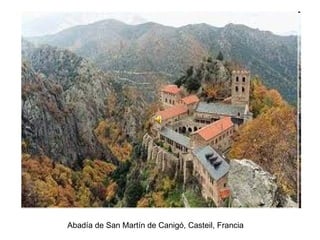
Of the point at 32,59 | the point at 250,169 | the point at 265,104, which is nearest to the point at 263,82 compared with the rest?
the point at 265,104

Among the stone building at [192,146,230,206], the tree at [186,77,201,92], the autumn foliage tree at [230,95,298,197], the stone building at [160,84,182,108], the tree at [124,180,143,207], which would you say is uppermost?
the tree at [186,77,201,92]

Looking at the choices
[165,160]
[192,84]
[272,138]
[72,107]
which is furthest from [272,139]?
[72,107]

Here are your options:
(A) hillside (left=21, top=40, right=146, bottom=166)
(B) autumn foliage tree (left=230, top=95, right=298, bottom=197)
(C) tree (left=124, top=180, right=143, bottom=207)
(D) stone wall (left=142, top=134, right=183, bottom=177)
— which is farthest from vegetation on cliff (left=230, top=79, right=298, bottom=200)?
(A) hillside (left=21, top=40, right=146, bottom=166)

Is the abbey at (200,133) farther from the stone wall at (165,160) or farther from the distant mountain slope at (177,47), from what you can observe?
the distant mountain slope at (177,47)

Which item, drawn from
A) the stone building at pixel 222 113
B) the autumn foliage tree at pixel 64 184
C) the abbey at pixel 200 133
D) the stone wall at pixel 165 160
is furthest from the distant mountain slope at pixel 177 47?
the autumn foliage tree at pixel 64 184

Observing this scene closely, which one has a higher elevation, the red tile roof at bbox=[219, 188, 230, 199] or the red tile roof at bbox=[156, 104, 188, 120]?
the red tile roof at bbox=[156, 104, 188, 120]

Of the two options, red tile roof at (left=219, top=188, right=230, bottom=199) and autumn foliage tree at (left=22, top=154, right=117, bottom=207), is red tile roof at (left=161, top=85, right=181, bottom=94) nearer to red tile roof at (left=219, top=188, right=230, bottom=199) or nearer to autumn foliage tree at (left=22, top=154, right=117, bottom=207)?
autumn foliage tree at (left=22, top=154, right=117, bottom=207)
